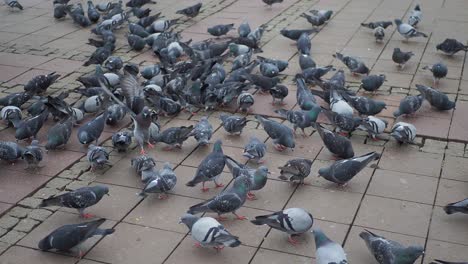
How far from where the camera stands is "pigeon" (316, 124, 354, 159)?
23.0 ft

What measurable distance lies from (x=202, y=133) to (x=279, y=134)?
2.91 feet

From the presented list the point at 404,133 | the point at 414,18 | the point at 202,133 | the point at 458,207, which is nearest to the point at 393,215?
the point at 458,207

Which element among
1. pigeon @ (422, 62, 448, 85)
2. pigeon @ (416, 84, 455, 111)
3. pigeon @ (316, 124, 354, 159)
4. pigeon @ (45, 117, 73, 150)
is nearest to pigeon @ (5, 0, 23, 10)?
pigeon @ (45, 117, 73, 150)

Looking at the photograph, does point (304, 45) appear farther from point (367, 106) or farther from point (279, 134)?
point (279, 134)

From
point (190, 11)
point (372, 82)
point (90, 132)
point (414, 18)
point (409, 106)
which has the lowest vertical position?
point (414, 18)

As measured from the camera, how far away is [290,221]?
5.48m

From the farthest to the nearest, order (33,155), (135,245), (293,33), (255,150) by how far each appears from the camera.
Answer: (293,33) → (255,150) → (33,155) → (135,245)

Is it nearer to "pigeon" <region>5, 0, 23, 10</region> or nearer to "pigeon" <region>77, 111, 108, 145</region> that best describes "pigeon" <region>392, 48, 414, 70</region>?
"pigeon" <region>77, 111, 108, 145</region>

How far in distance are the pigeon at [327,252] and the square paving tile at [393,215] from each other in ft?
3.02

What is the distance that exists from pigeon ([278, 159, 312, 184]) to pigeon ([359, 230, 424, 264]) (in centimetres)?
122

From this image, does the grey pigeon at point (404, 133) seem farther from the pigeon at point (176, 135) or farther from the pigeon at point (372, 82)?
the pigeon at point (176, 135)

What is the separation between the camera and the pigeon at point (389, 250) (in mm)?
4977

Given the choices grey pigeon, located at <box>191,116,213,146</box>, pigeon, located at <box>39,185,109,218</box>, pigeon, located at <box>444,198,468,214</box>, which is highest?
pigeon, located at <box>39,185,109,218</box>

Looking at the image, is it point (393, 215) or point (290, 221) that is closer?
point (290, 221)
